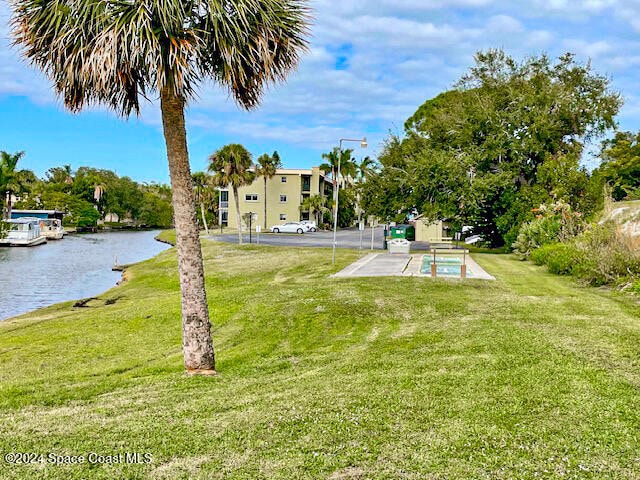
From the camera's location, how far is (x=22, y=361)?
11453 millimetres

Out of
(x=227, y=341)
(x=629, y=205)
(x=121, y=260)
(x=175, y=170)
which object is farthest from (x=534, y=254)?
(x=121, y=260)

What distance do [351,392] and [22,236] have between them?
202 feet

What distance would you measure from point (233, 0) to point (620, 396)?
7130mm

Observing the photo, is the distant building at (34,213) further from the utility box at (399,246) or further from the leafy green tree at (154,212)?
the utility box at (399,246)

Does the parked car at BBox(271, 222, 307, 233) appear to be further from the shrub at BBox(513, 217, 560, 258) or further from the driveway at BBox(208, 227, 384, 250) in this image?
the shrub at BBox(513, 217, 560, 258)

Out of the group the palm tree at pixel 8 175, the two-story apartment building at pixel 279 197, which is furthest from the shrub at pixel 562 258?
the palm tree at pixel 8 175

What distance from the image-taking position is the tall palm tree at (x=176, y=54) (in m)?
8.08

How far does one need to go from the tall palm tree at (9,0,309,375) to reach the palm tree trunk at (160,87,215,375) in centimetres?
2

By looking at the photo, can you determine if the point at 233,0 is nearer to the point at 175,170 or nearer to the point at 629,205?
the point at 175,170

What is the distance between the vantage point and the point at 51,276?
33.6 meters

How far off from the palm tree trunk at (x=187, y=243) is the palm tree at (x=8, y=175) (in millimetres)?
76743

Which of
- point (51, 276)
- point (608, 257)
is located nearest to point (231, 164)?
point (51, 276)

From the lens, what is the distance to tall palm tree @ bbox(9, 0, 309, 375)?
808 centimetres

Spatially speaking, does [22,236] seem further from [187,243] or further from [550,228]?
[187,243]
